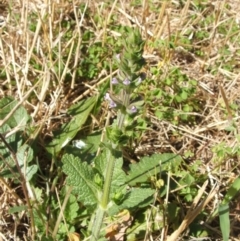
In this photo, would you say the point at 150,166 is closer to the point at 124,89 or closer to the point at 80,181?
the point at 80,181

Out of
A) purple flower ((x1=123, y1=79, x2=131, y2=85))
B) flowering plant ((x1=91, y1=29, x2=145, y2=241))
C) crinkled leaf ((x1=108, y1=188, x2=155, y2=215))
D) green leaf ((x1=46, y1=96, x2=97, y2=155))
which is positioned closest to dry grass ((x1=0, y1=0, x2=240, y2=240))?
green leaf ((x1=46, y1=96, x2=97, y2=155))

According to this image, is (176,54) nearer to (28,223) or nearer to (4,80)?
(4,80)

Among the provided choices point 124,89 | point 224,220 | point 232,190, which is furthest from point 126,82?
point 232,190

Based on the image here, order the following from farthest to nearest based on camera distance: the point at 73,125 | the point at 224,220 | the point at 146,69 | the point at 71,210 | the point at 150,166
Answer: the point at 146,69 → the point at 73,125 → the point at 150,166 → the point at 71,210 → the point at 224,220

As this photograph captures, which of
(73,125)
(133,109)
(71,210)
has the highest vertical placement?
(133,109)

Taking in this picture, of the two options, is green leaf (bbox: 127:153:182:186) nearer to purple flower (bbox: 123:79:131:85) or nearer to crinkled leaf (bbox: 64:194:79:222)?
crinkled leaf (bbox: 64:194:79:222)

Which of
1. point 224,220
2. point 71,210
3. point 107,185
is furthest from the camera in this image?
point 71,210
